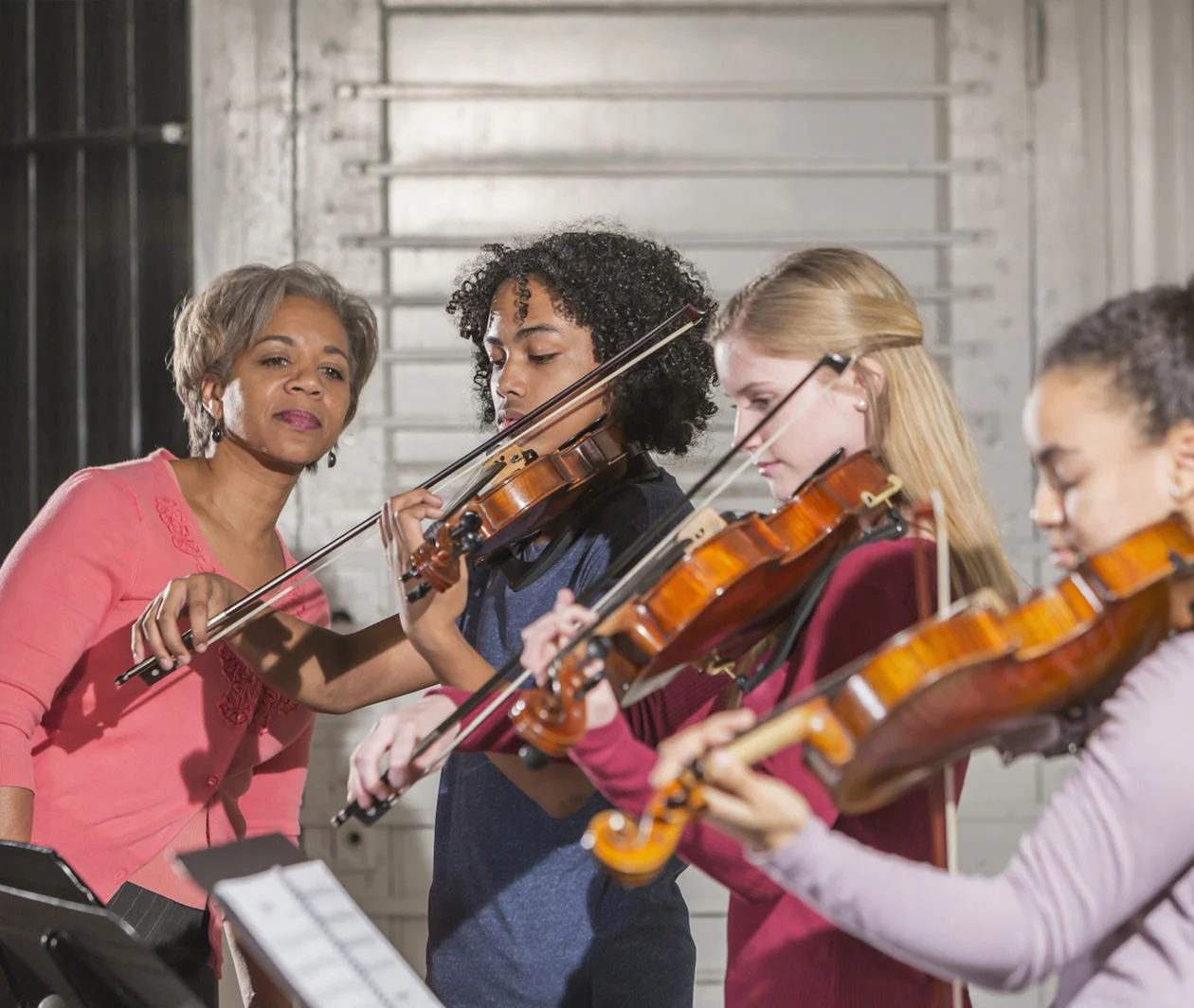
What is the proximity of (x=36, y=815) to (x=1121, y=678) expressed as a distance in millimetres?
1565

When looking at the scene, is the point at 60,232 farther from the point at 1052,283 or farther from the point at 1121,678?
the point at 1121,678

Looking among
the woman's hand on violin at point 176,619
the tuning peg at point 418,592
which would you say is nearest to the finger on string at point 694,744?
the tuning peg at point 418,592

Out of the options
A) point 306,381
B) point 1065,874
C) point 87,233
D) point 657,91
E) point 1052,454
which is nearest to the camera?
point 1065,874

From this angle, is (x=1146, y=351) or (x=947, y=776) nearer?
(x=1146, y=351)

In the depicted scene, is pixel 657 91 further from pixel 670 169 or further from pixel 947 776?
pixel 947 776

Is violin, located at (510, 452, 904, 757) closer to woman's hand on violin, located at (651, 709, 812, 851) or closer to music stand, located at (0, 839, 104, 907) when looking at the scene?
woman's hand on violin, located at (651, 709, 812, 851)

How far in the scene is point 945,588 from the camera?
48.8 inches

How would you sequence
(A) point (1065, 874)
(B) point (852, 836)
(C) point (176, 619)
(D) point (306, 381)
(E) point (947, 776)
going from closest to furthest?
(A) point (1065, 874), (E) point (947, 776), (B) point (852, 836), (C) point (176, 619), (D) point (306, 381)

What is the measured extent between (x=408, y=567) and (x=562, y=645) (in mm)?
507

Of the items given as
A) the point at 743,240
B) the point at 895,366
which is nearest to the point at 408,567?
the point at 895,366

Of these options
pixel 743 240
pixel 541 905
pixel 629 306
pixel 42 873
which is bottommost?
pixel 541 905

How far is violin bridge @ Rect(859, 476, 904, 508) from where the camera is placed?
1.44 metres

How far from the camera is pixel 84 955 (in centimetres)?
149

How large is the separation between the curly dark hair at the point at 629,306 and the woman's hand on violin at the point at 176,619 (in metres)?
0.61
